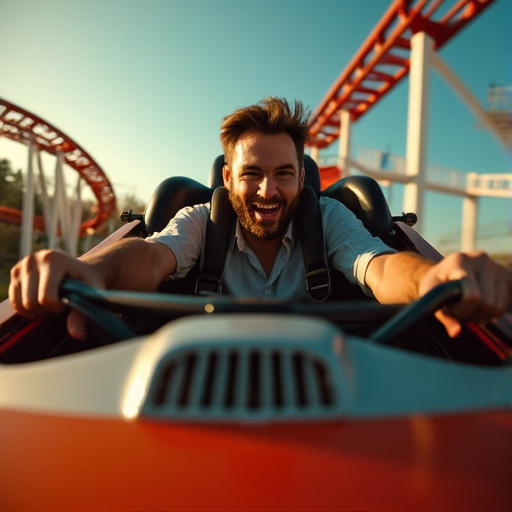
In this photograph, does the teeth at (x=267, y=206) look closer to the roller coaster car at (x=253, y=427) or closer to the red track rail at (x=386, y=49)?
the roller coaster car at (x=253, y=427)

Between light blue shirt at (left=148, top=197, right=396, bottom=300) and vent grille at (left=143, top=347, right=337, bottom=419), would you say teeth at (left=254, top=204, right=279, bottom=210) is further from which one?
vent grille at (left=143, top=347, right=337, bottom=419)

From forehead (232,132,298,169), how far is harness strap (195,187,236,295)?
0.56ft

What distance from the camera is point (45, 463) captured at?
0.43 m

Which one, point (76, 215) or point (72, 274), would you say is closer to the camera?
point (72, 274)

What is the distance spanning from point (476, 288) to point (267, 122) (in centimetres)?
107

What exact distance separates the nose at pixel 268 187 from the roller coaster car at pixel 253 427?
1.02 meters

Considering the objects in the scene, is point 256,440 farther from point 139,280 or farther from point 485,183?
point 485,183

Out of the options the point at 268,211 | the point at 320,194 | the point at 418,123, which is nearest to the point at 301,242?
the point at 268,211

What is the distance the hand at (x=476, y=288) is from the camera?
69 centimetres

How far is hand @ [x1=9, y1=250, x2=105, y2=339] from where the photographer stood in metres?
0.73

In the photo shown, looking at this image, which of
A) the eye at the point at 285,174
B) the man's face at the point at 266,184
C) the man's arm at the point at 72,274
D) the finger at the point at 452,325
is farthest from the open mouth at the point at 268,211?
the finger at the point at 452,325

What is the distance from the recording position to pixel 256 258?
1.51 metres

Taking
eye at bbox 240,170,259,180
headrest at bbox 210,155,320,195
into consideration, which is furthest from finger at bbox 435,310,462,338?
headrest at bbox 210,155,320,195

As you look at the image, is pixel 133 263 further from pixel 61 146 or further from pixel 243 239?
pixel 61 146
